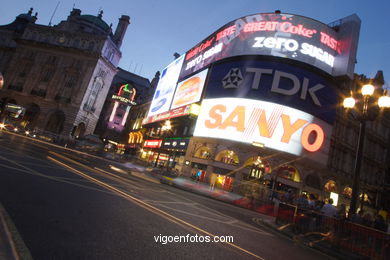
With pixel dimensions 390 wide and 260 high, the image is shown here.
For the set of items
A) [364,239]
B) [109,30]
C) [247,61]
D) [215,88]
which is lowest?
[364,239]

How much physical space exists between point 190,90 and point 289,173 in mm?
18435

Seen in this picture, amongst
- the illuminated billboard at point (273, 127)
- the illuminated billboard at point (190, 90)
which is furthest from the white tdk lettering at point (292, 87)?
the illuminated billboard at point (190, 90)

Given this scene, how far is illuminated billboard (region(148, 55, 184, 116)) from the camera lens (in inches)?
1628

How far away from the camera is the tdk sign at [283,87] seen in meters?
25.5

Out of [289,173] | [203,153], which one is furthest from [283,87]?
[203,153]

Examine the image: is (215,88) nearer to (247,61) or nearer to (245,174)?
(247,61)

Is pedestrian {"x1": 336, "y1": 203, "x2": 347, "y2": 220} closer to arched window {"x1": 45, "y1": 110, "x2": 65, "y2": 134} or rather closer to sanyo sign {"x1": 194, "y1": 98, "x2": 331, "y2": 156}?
sanyo sign {"x1": 194, "y1": 98, "x2": 331, "y2": 156}

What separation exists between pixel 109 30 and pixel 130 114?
73.0 ft

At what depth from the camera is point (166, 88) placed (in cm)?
→ 4466

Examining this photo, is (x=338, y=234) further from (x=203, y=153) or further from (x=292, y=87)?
(x=203, y=153)

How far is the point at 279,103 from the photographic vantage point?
25.1 meters

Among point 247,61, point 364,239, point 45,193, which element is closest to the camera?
point 45,193

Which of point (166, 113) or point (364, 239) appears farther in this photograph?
point (166, 113)

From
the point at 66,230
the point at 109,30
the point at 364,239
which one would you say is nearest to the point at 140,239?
the point at 66,230
